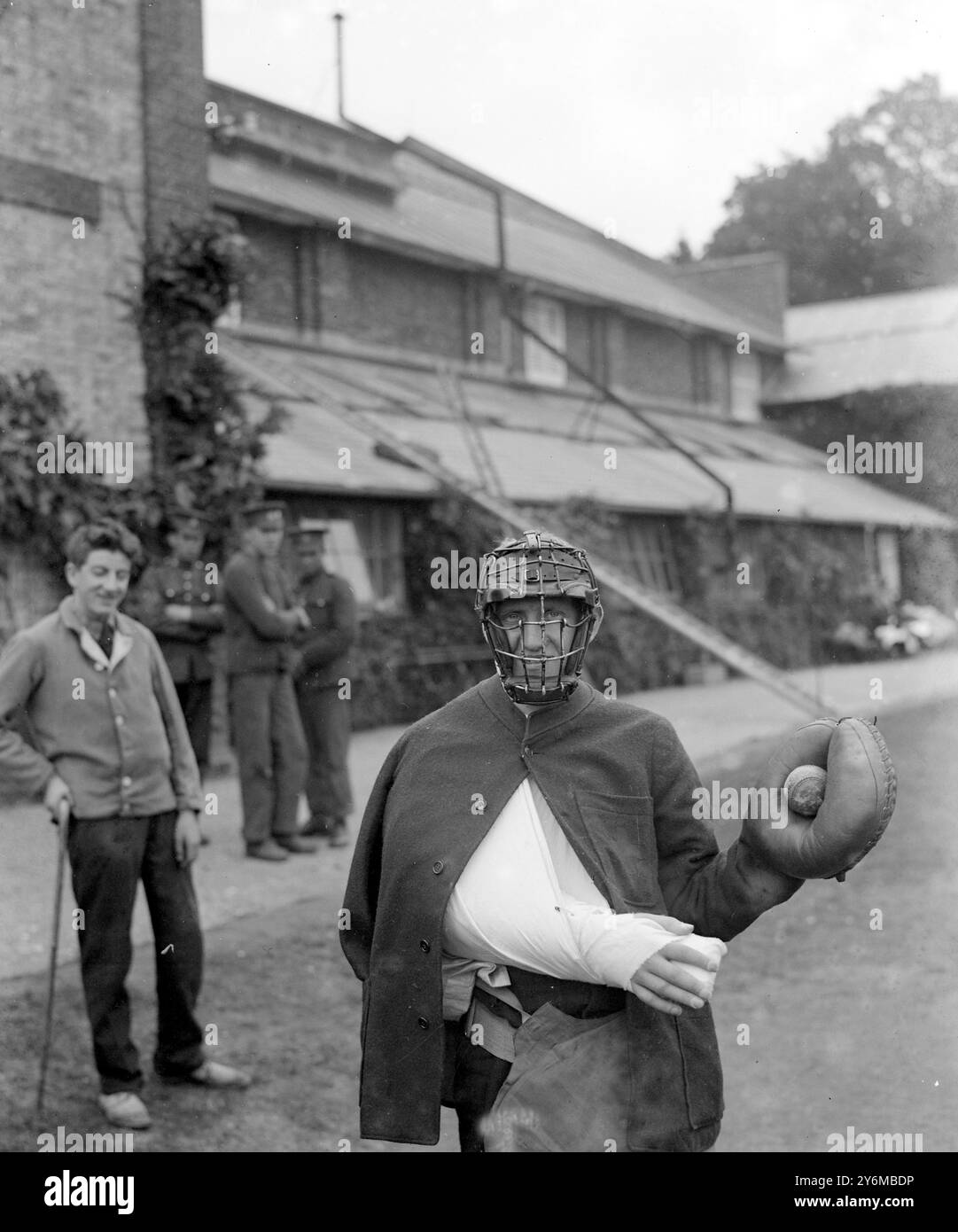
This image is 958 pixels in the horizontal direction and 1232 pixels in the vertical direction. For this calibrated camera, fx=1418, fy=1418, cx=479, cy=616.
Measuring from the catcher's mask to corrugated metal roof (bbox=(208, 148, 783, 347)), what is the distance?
1432 cm

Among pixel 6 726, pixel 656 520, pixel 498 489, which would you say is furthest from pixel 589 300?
pixel 6 726

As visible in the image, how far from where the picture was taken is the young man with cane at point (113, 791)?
15.1 feet

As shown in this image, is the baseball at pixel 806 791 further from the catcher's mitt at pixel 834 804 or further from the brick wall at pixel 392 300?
the brick wall at pixel 392 300

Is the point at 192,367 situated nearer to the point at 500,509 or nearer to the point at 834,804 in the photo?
the point at 500,509

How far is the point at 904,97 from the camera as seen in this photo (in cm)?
1064

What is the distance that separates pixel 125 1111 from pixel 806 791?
2.93 m

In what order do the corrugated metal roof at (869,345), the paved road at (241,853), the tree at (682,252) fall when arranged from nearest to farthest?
the paved road at (241,853) → the corrugated metal roof at (869,345) → the tree at (682,252)

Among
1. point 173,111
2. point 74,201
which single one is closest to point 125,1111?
point 74,201

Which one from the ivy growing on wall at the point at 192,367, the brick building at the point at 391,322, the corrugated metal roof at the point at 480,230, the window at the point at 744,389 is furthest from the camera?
the window at the point at 744,389

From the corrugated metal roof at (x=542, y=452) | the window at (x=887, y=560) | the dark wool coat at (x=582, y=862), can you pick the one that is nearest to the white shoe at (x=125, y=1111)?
the dark wool coat at (x=582, y=862)

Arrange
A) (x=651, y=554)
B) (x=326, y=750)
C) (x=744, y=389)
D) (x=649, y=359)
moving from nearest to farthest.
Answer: (x=326, y=750)
(x=651, y=554)
(x=649, y=359)
(x=744, y=389)

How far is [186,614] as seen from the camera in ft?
28.0

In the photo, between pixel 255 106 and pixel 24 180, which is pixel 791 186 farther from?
pixel 24 180

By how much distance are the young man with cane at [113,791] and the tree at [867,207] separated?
369cm
